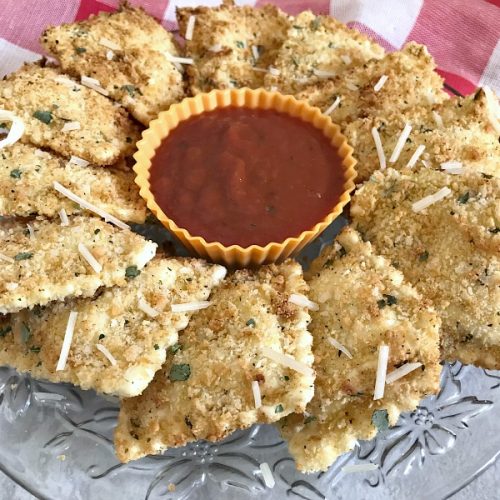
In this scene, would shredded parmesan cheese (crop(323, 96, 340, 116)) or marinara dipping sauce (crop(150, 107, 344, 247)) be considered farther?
shredded parmesan cheese (crop(323, 96, 340, 116))

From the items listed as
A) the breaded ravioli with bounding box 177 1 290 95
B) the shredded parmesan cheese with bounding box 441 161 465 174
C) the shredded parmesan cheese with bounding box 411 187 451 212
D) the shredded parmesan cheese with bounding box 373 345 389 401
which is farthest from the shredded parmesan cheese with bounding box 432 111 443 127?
the shredded parmesan cheese with bounding box 373 345 389 401

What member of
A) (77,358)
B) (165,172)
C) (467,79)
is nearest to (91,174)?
(165,172)

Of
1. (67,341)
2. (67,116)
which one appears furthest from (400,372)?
(67,116)

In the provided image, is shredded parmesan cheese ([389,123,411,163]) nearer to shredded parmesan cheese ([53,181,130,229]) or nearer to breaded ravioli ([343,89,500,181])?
breaded ravioli ([343,89,500,181])

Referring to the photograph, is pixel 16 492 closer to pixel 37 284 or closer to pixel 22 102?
pixel 37 284

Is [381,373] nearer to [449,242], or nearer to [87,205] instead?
[449,242]
